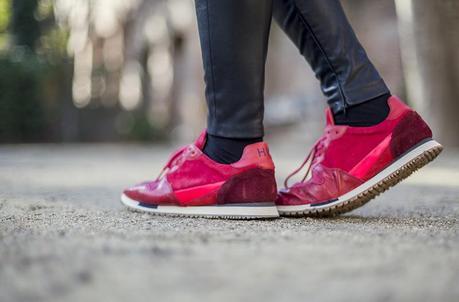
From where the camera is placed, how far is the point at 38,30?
31.8 feet

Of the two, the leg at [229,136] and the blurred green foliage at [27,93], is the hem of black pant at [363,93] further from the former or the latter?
the blurred green foliage at [27,93]

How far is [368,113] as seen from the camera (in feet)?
3.53

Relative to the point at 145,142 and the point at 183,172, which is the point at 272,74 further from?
the point at 183,172

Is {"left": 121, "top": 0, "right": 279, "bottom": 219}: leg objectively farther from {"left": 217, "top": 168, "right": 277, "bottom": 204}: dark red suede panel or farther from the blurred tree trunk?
the blurred tree trunk

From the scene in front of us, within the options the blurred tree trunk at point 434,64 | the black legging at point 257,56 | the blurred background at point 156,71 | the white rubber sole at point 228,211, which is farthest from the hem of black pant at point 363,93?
the blurred tree trunk at point 434,64

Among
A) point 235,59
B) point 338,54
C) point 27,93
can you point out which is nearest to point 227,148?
point 235,59

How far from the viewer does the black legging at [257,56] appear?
3.27 feet

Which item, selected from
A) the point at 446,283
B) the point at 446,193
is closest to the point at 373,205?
the point at 446,193

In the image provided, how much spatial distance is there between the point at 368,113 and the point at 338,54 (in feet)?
0.40

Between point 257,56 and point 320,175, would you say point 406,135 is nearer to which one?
point 320,175

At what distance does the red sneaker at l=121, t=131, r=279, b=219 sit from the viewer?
1053 mm

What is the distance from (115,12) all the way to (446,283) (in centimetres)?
1243

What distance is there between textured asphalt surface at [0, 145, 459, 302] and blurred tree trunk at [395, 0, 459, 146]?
315 cm

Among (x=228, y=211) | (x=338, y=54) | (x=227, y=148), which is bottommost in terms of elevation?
(x=228, y=211)
